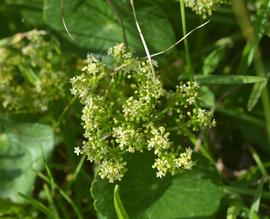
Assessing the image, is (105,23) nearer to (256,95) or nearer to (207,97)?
(207,97)

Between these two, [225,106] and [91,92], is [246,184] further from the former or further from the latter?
[91,92]

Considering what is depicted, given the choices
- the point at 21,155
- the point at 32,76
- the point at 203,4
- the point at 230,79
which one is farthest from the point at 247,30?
the point at 21,155

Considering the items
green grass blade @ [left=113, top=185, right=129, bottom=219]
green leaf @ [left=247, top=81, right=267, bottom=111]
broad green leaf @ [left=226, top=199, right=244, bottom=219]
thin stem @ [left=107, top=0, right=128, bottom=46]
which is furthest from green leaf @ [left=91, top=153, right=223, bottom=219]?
thin stem @ [left=107, top=0, right=128, bottom=46]

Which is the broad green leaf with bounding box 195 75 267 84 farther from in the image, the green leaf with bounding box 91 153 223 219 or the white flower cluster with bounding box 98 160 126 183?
the white flower cluster with bounding box 98 160 126 183

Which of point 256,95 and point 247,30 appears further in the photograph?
point 256,95

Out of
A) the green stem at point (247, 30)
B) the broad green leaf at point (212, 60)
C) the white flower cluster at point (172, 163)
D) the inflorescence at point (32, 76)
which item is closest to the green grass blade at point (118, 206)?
the white flower cluster at point (172, 163)
